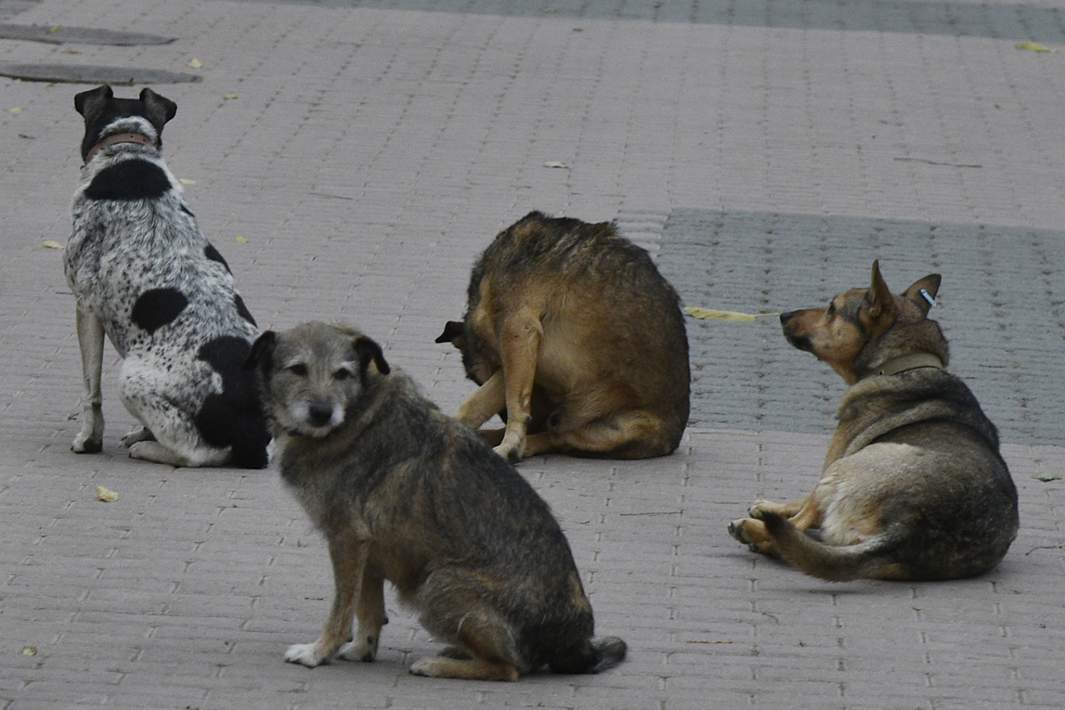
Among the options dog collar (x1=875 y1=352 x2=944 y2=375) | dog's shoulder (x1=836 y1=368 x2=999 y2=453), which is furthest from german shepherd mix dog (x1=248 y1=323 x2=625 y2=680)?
dog collar (x1=875 y1=352 x2=944 y2=375)

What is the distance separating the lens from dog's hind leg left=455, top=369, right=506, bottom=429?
364 inches

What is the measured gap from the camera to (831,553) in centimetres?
734

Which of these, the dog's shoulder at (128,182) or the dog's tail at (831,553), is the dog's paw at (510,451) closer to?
the dog's tail at (831,553)

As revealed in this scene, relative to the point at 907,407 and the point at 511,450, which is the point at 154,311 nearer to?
the point at 511,450

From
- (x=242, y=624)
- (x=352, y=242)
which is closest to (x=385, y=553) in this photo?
(x=242, y=624)

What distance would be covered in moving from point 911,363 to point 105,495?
3.61 m

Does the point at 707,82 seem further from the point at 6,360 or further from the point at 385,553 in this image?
the point at 385,553

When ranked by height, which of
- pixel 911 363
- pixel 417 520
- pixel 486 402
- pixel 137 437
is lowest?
pixel 137 437

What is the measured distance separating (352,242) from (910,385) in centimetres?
556

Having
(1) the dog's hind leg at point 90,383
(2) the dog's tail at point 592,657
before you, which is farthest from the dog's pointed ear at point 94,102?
(2) the dog's tail at point 592,657

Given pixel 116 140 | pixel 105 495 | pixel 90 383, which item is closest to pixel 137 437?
pixel 90 383

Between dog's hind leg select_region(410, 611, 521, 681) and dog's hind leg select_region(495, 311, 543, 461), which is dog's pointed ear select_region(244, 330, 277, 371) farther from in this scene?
dog's hind leg select_region(495, 311, 543, 461)

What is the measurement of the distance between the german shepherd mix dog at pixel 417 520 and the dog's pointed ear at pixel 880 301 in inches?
93.3

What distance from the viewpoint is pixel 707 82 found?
18.0 metres
